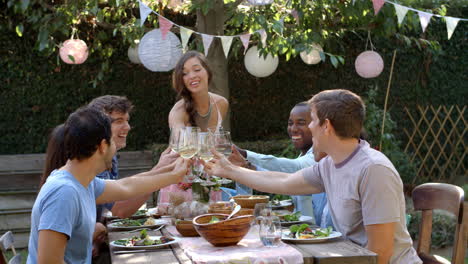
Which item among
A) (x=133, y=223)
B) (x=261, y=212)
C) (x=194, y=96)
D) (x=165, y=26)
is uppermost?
(x=165, y=26)

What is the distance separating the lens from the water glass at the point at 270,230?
2102mm

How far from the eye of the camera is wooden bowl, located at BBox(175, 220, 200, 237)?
2.35 meters

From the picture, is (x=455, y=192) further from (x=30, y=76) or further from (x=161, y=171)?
(x=30, y=76)

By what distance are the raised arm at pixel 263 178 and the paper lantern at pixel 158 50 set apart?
7.30 feet

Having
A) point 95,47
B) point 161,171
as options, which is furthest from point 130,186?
point 95,47

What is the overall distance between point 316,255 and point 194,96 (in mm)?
1888

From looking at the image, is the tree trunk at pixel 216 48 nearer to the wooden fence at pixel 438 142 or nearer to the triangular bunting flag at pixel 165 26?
the triangular bunting flag at pixel 165 26

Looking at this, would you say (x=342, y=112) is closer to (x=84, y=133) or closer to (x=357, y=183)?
(x=357, y=183)

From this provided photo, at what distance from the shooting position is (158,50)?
479 cm

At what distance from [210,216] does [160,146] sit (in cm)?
403

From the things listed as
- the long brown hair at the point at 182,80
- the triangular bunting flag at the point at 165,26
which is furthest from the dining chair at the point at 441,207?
the triangular bunting flag at the point at 165,26

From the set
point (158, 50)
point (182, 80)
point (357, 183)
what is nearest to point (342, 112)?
point (357, 183)

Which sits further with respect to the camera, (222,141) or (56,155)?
(222,141)

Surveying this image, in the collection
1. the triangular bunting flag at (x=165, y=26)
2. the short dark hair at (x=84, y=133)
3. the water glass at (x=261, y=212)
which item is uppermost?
the triangular bunting flag at (x=165, y=26)
